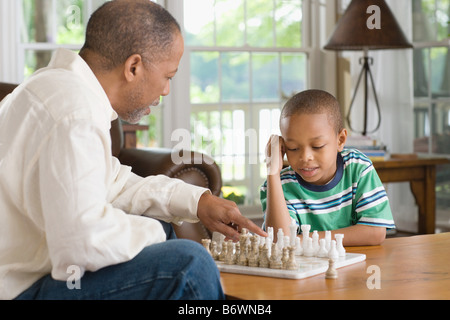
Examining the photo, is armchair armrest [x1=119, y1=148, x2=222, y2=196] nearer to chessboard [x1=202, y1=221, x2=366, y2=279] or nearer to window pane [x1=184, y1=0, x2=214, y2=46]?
chessboard [x1=202, y1=221, x2=366, y2=279]

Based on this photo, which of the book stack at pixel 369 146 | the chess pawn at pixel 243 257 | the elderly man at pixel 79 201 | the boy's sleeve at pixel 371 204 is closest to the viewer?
the elderly man at pixel 79 201

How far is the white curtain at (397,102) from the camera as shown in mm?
4543

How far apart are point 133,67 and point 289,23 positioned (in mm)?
3501

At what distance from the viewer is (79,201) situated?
116cm

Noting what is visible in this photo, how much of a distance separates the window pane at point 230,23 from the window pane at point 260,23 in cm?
6

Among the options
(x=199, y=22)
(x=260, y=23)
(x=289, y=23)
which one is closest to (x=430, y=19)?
(x=289, y=23)

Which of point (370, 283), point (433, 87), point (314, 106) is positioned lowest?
point (370, 283)

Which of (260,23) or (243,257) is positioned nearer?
(243,257)

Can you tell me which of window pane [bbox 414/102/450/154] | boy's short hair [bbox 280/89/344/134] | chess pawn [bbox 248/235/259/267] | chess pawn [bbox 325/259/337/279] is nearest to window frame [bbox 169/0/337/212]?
window pane [bbox 414/102/450/154]

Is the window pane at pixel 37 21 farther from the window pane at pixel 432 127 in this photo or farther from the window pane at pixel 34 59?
the window pane at pixel 432 127

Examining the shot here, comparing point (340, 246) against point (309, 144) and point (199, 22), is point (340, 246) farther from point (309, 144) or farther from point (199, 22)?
point (199, 22)

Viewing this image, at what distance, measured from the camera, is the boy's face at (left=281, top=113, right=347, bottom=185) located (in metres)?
Answer: 1.94

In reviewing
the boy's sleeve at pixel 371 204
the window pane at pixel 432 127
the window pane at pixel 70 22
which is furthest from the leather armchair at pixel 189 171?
the window pane at pixel 432 127

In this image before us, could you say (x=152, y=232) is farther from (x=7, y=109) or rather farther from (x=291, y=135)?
(x=291, y=135)
